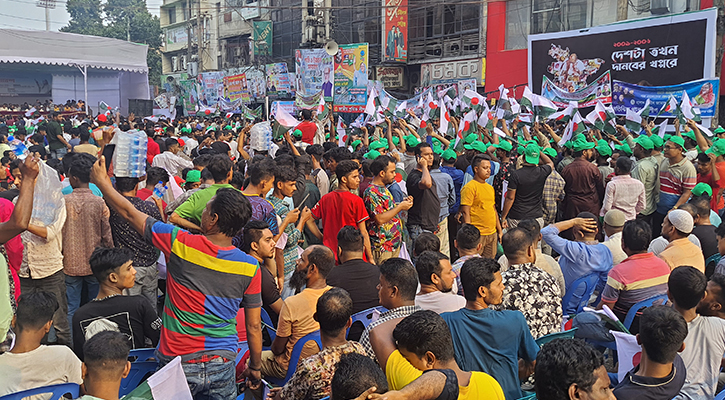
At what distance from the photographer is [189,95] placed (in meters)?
38.8

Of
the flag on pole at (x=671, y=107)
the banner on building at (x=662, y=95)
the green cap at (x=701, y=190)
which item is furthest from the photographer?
the banner on building at (x=662, y=95)

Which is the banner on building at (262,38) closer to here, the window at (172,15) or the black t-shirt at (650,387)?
the window at (172,15)

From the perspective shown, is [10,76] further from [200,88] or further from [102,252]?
[102,252]

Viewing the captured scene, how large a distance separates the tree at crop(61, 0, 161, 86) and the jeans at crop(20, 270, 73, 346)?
4958 centimetres

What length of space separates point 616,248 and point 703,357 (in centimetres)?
194

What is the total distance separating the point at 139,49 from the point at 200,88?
452 cm

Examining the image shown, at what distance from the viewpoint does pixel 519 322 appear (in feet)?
10.4

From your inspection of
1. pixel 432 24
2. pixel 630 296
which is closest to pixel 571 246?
pixel 630 296

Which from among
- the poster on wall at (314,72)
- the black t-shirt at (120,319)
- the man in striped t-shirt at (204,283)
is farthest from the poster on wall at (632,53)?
the man in striped t-shirt at (204,283)

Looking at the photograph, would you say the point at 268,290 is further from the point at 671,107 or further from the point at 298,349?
the point at 671,107

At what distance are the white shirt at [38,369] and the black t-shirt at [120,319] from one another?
45 cm

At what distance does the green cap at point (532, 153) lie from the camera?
7.36 metres

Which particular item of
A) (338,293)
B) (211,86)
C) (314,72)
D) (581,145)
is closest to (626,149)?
(581,145)

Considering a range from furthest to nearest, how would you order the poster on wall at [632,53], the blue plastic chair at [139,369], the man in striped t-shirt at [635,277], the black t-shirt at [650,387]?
the poster on wall at [632,53] → the man in striped t-shirt at [635,277] → the blue plastic chair at [139,369] → the black t-shirt at [650,387]
